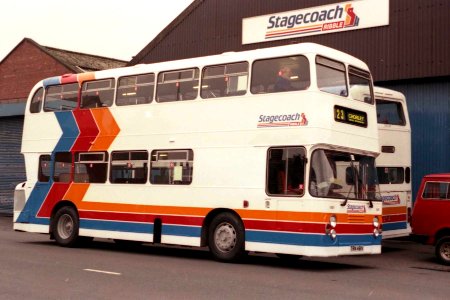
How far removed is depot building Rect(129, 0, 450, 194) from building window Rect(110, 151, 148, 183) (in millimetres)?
10611

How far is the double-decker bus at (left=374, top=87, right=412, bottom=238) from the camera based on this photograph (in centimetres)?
1762

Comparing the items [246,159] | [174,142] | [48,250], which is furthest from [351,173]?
[48,250]

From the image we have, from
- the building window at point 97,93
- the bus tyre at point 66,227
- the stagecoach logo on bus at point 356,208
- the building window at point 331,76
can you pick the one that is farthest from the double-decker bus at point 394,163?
the bus tyre at point 66,227

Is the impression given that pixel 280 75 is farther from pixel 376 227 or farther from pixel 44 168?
pixel 44 168

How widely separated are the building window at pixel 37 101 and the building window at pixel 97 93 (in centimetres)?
167

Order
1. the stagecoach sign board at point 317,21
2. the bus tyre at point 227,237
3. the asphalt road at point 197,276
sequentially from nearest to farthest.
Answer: the asphalt road at point 197,276
the bus tyre at point 227,237
the stagecoach sign board at point 317,21

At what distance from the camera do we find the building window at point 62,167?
1691 centimetres

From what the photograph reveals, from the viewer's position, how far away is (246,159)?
13.4 m

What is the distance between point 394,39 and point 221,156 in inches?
428

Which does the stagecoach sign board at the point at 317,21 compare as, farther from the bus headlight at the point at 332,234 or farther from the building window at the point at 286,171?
A: the bus headlight at the point at 332,234

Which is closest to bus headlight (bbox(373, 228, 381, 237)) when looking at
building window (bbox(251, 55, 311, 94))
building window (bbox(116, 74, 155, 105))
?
building window (bbox(251, 55, 311, 94))

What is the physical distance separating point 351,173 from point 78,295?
630 centimetres

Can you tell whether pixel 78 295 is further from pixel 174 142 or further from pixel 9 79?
pixel 9 79

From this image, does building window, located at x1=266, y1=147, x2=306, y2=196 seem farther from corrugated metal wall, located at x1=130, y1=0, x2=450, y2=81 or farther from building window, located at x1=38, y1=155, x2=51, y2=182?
corrugated metal wall, located at x1=130, y1=0, x2=450, y2=81
